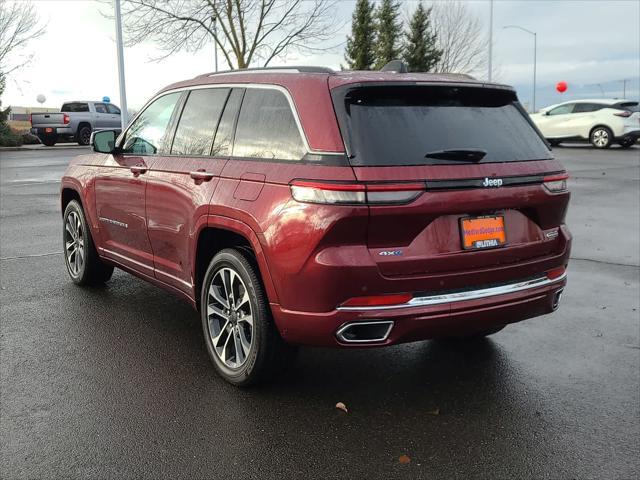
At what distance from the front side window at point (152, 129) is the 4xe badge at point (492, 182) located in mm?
2352

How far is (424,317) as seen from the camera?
3271 mm

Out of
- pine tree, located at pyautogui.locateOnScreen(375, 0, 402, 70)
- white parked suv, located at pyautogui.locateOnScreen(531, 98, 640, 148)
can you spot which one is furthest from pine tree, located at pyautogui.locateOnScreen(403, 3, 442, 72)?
white parked suv, located at pyautogui.locateOnScreen(531, 98, 640, 148)

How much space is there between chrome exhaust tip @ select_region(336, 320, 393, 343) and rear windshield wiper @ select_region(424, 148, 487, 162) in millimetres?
874

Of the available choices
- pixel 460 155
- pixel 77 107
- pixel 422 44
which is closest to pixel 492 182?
pixel 460 155

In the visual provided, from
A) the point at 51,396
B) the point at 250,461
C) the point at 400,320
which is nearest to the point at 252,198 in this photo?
the point at 400,320

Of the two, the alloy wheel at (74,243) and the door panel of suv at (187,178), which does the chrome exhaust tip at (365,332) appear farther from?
the alloy wheel at (74,243)

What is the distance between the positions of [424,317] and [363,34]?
197 ft

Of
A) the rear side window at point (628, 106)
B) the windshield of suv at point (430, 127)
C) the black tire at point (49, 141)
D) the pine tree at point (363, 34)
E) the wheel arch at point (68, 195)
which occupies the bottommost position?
the black tire at point (49, 141)

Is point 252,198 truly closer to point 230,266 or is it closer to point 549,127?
point 230,266

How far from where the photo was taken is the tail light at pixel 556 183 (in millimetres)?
3691

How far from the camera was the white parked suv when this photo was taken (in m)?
24.5

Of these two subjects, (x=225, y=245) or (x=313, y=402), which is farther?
(x=225, y=245)

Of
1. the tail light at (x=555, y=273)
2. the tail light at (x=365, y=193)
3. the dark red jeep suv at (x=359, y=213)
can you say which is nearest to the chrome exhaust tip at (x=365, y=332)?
the dark red jeep suv at (x=359, y=213)

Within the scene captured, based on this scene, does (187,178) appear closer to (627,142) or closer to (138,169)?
(138,169)
